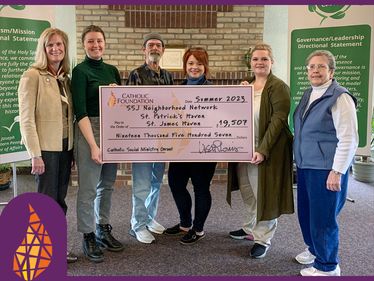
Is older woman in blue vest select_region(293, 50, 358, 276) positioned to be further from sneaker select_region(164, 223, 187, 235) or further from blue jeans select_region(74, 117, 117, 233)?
blue jeans select_region(74, 117, 117, 233)

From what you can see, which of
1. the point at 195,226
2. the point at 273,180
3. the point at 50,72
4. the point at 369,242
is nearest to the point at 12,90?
the point at 50,72

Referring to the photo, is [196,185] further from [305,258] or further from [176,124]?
[305,258]

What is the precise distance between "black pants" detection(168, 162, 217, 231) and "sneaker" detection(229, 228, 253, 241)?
0.27 meters

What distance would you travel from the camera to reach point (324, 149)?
214 cm

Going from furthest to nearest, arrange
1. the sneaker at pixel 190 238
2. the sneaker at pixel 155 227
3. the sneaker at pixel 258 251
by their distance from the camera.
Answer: the sneaker at pixel 155 227
the sneaker at pixel 190 238
the sneaker at pixel 258 251

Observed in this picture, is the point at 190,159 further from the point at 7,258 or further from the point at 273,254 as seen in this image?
the point at 7,258

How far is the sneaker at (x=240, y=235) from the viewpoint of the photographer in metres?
2.96

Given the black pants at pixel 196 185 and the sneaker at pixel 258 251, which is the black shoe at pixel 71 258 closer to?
the black pants at pixel 196 185

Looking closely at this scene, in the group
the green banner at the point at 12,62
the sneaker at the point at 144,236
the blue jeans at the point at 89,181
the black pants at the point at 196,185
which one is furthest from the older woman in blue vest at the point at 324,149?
the green banner at the point at 12,62

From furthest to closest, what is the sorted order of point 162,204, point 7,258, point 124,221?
1. point 162,204
2. point 124,221
3. point 7,258

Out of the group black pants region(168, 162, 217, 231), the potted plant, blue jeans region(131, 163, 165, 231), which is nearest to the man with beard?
blue jeans region(131, 163, 165, 231)
